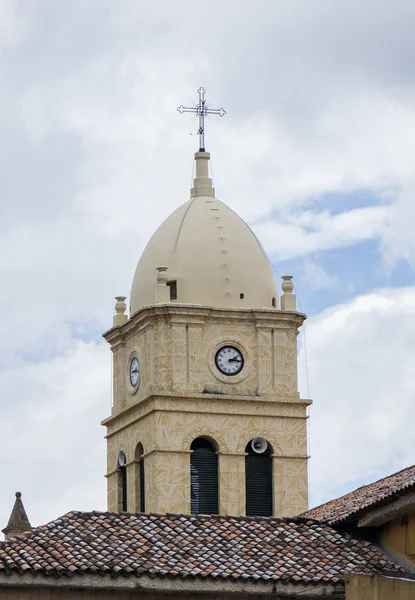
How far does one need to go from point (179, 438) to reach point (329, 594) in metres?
30.7

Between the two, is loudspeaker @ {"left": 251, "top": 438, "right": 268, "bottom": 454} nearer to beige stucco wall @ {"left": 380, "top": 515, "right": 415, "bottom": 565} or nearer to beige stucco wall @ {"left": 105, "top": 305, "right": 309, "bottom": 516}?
beige stucco wall @ {"left": 105, "top": 305, "right": 309, "bottom": 516}

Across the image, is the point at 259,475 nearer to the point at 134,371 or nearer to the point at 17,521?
the point at 134,371

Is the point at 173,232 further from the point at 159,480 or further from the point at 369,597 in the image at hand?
the point at 369,597

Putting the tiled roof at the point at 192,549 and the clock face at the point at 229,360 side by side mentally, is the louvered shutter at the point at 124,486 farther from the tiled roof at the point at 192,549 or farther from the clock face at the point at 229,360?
the tiled roof at the point at 192,549

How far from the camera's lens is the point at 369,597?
39438 millimetres

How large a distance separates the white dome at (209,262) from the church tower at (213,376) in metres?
0.03

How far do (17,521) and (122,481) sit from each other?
14269mm

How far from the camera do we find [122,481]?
75688 millimetres

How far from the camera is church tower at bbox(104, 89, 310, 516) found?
73125mm

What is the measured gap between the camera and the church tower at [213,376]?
240 feet

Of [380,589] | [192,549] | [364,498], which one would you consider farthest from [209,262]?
[380,589]

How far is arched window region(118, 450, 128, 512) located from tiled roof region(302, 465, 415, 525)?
2618 cm

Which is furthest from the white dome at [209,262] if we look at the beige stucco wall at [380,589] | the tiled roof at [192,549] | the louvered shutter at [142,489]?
the beige stucco wall at [380,589]

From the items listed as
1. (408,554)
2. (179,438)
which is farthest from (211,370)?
(408,554)
